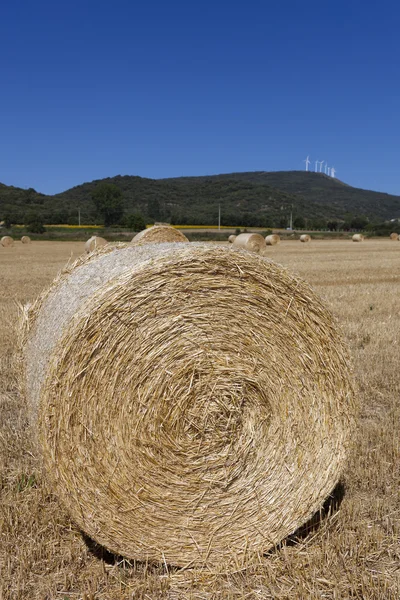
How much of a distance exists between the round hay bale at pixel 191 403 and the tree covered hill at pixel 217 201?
205 ft

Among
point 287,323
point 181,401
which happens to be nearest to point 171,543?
point 181,401

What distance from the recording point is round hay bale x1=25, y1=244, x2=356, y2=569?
3.17m

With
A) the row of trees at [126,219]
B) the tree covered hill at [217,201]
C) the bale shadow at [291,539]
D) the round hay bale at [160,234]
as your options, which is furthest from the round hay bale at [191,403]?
the tree covered hill at [217,201]

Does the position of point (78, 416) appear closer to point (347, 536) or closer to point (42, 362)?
point (42, 362)

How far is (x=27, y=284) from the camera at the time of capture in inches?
585

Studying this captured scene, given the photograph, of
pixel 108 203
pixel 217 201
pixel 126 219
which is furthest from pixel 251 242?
pixel 217 201

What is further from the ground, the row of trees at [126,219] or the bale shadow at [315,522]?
the row of trees at [126,219]

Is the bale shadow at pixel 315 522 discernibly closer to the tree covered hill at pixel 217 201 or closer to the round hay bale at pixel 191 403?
the round hay bale at pixel 191 403

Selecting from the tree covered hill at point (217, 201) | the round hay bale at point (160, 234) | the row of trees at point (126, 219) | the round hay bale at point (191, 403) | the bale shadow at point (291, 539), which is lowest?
the bale shadow at point (291, 539)

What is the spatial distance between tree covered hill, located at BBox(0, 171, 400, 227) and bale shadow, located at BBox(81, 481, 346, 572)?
205ft

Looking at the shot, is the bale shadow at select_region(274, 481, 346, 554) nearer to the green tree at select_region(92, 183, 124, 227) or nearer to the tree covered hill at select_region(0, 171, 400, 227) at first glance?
the tree covered hill at select_region(0, 171, 400, 227)

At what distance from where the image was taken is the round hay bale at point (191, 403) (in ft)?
10.4

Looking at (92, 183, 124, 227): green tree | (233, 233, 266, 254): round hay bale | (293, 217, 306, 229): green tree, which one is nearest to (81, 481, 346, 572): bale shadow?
(233, 233, 266, 254): round hay bale

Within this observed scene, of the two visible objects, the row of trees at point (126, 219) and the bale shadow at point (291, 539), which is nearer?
the bale shadow at point (291, 539)
